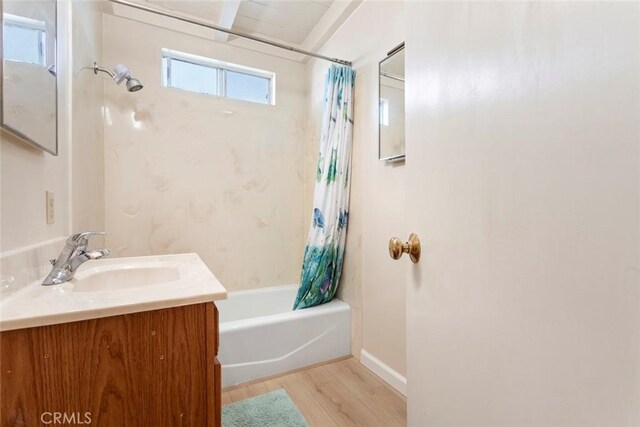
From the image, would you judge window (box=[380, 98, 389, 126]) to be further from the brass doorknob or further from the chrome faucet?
the chrome faucet

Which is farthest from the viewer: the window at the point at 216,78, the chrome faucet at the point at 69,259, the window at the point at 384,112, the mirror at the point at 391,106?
the window at the point at 216,78

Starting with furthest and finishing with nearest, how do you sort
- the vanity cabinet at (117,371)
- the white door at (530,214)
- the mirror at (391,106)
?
1. the mirror at (391,106)
2. the vanity cabinet at (117,371)
3. the white door at (530,214)

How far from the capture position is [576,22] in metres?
0.39

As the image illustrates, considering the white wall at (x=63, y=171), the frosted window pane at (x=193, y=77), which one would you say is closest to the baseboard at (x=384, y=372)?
the white wall at (x=63, y=171)

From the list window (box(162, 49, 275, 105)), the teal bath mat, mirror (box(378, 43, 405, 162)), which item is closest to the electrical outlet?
the teal bath mat

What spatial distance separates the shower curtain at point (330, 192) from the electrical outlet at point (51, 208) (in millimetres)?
1395

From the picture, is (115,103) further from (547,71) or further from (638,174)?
(638,174)

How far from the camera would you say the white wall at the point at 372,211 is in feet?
5.33

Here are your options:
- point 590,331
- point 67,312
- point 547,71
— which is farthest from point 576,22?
point 67,312

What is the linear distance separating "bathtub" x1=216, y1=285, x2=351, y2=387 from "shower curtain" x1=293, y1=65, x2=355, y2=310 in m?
0.17

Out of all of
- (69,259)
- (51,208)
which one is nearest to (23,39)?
(51,208)

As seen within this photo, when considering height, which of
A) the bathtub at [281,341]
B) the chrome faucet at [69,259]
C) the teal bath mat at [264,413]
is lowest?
the teal bath mat at [264,413]

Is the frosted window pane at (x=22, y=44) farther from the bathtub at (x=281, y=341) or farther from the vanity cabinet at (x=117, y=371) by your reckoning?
the bathtub at (x=281, y=341)

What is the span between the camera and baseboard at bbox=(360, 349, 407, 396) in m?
1.58
